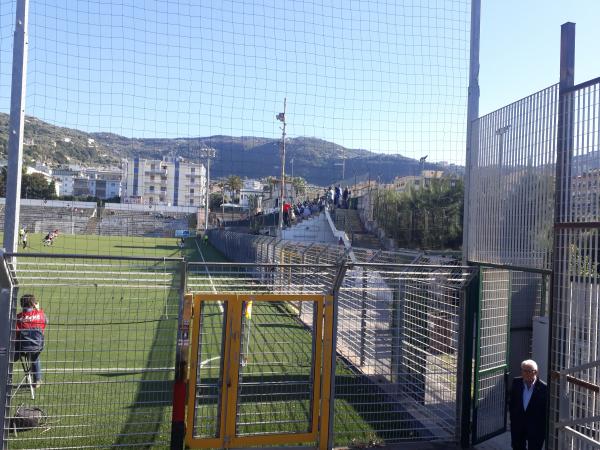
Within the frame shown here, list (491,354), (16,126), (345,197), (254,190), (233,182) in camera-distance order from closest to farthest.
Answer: (16,126), (491,354), (233,182), (345,197), (254,190)

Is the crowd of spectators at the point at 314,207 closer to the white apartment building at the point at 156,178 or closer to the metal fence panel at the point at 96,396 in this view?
the white apartment building at the point at 156,178

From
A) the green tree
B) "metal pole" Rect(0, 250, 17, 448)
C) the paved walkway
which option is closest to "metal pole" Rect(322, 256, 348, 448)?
the paved walkway

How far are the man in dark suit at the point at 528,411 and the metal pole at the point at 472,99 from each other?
2.42 meters

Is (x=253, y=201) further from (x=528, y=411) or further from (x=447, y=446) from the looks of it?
(x=528, y=411)

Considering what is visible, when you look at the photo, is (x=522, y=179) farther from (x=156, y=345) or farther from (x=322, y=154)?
(x=156, y=345)

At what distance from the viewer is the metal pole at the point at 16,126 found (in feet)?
20.6

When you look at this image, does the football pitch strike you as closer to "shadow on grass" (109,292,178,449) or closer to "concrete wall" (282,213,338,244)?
"shadow on grass" (109,292,178,449)

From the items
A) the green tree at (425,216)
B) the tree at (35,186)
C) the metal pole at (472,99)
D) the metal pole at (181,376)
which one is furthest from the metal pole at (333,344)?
the green tree at (425,216)

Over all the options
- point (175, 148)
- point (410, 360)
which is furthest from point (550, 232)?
point (175, 148)

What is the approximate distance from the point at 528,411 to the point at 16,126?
20.6 ft

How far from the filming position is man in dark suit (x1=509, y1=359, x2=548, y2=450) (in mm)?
5797

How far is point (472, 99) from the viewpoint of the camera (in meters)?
8.28

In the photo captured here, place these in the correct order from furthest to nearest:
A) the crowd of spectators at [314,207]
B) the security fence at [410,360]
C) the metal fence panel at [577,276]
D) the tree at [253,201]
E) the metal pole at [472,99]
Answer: the tree at [253,201] < the crowd of spectators at [314,207] < the metal pole at [472,99] < the security fence at [410,360] < the metal fence panel at [577,276]

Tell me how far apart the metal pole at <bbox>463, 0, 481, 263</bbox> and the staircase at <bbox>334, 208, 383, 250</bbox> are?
2132 cm
